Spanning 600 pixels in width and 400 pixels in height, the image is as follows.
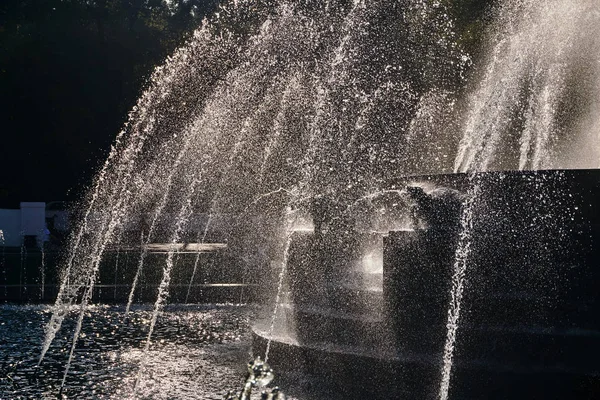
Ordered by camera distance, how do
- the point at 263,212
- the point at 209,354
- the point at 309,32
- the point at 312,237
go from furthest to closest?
the point at 263,212
the point at 309,32
the point at 312,237
the point at 209,354

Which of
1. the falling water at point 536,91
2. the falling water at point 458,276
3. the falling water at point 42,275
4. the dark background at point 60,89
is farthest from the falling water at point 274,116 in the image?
the falling water at point 458,276

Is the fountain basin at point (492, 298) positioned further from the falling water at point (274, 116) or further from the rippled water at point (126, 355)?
the falling water at point (274, 116)

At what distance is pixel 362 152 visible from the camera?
29250 mm

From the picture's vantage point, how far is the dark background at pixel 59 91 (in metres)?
35.5

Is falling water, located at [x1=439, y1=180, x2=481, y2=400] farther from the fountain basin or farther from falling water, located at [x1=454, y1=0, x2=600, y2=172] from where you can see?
falling water, located at [x1=454, y1=0, x2=600, y2=172]

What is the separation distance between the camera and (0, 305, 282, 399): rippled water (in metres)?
7.22

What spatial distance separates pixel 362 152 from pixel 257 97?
A: 556cm

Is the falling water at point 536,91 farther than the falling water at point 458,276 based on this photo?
Yes

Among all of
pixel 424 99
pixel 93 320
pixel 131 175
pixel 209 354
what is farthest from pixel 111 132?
pixel 209 354

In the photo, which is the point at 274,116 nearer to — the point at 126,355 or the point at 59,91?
the point at 59,91

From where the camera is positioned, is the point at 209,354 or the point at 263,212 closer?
the point at 209,354

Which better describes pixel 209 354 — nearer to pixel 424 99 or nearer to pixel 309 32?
pixel 424 99

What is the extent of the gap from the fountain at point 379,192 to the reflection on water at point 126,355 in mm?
232

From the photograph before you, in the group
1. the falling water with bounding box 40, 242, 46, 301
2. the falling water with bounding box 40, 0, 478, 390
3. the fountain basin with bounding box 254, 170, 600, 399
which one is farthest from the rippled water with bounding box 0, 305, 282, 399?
the falling water with bounding box 40, 0, 478, 390
